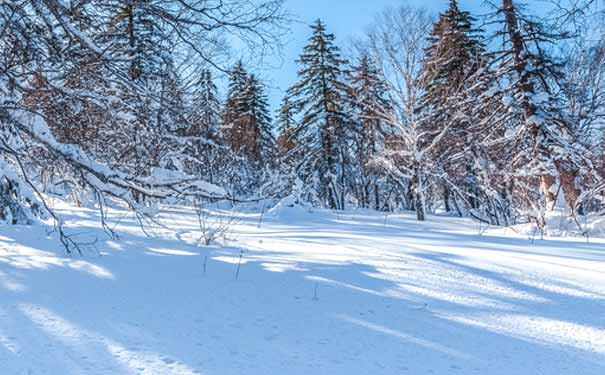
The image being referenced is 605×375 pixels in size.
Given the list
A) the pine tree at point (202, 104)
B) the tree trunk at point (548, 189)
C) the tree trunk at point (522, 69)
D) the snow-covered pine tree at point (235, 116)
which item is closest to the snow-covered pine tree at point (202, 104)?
the pine tree at point (202, 104)

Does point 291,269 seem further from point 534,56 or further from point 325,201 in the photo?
point 325,201

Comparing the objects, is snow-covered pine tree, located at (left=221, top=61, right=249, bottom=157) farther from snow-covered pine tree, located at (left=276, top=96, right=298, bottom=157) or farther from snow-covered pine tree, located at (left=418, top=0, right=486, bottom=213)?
snow-covered pine tree, located at (left=418, top=0, right=486, bottom=213)

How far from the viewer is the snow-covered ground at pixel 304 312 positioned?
4.95 ft

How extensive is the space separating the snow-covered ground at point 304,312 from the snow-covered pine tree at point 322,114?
52.3 ft

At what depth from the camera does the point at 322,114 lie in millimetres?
19188

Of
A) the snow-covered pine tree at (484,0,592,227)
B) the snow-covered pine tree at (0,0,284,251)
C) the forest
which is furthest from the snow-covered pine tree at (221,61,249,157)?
the snow-covered pine tree at (0,0,284,251)

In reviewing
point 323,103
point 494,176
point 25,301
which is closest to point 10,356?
point 25,301

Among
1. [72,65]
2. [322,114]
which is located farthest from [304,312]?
[322,114]

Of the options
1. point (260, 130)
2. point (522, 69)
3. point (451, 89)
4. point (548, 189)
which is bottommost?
point (548, 189)

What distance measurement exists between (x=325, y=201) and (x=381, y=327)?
62.9ft

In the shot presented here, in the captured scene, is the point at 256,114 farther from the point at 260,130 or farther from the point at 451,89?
the point at 451,89

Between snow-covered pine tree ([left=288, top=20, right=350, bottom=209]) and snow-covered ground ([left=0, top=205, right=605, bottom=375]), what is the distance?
628 inches

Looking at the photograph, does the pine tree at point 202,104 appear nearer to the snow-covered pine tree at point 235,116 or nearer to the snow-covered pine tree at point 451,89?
the snow-covered pine tree at point 235,116

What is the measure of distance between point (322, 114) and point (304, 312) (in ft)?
57.9
